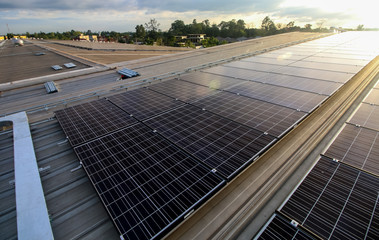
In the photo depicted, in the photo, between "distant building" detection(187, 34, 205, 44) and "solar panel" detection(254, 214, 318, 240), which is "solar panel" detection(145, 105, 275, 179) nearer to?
"solar panel" detection(254, 214, 318, 240)

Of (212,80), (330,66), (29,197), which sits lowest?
(29,197)

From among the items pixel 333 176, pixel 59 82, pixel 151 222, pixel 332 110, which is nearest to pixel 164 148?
pixel 151 222

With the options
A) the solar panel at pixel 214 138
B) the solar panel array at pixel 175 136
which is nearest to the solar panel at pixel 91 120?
the solar panel array at pixel 175 136

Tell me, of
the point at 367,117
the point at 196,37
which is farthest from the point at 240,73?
the point at 196,37

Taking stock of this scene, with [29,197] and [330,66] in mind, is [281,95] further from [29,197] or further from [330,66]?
[29,197]

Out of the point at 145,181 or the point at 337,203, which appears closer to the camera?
the point at 337,203

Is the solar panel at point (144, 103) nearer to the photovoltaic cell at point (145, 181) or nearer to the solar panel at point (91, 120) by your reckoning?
the solar panel at point (91, 120)
